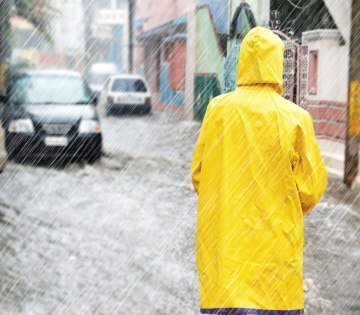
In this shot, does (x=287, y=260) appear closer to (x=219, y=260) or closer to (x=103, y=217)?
(x=219, y=260)

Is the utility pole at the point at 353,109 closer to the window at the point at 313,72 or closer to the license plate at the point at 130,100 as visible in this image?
the window at the point at 313,72

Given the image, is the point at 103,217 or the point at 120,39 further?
the point at 120,39

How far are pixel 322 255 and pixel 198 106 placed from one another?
12143 mm

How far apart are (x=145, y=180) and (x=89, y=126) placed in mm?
1504

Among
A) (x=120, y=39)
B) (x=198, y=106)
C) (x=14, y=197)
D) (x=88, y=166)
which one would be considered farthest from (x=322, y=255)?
(x=120, y=39)

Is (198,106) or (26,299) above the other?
(26,299)

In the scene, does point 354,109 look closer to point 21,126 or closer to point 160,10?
point 21,126

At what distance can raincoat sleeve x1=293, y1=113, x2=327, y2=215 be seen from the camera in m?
2.73

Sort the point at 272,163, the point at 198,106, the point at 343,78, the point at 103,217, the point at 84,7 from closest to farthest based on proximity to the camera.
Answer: the point at 272,163 → the point at 103,217 → the point at 343,78 → the point at 198,106 → the point at 84,7

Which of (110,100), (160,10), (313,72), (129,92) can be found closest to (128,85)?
(129,92)

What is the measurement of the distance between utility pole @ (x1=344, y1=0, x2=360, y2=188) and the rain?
0.01 metres

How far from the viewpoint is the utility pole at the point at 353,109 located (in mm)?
8027

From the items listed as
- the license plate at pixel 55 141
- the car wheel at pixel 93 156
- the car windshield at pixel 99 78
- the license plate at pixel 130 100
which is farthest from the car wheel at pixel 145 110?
the car windshield at pixel 99 78

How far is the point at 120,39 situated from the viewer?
5016 centimetres
